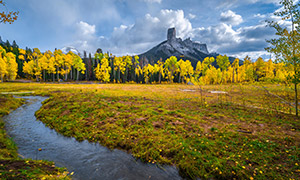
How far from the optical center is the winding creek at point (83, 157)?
5.84 metres

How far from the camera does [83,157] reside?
711cm

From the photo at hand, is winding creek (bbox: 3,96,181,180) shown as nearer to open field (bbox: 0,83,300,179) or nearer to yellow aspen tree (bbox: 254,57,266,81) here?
open field (bbox: 0,83,300,179)

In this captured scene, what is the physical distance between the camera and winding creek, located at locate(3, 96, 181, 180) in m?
5.84

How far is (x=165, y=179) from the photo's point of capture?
5.58 meters

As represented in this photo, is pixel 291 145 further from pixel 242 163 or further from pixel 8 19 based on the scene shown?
pixel 8 19

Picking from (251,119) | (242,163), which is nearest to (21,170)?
(242,163)

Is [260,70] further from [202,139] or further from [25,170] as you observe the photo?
[25,170]

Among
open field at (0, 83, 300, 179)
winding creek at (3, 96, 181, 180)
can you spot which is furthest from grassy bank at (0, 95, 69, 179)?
open field at (0, 83, 300, 179)

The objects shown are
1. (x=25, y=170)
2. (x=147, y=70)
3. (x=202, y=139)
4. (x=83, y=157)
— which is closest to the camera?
(x=25, y=170)

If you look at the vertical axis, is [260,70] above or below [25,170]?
above

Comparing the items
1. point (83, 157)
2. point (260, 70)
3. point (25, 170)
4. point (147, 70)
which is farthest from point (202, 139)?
point (147, 70)

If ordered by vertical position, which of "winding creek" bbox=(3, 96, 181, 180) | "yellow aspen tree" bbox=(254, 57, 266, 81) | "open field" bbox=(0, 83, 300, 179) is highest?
"yellow aspen tree" bbox=(254, 57, 266, 81)

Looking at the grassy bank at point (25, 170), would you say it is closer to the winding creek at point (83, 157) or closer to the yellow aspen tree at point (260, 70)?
the winding creek at point (83, 157)

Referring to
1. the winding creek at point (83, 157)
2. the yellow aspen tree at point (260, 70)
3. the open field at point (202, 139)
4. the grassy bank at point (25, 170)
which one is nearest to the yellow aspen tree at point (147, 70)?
the yellow aspen tree at point (260, 70)
